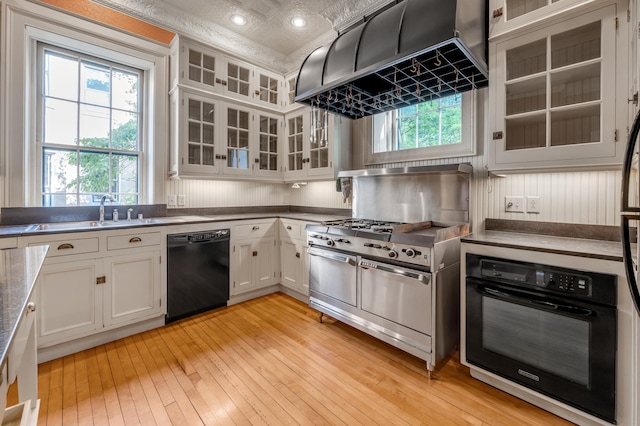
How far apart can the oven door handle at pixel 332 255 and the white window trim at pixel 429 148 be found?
117cm

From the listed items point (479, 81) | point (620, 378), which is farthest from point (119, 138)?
point (620, 378)

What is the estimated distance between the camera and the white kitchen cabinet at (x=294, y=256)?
322cm

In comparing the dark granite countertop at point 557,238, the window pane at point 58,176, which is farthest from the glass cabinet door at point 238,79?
the dark granite countertop at point 557,238

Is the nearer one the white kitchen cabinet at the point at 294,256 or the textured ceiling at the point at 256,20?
the textured ceiling at the point at 256,20

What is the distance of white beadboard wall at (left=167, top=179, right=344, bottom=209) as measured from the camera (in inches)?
136

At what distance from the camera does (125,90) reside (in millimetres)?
3182

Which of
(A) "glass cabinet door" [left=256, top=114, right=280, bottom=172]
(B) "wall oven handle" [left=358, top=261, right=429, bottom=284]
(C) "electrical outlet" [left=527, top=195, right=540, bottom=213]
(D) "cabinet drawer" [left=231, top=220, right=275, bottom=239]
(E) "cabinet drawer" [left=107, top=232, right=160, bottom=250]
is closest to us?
(B) "wall oven handle" [left=358, top=261, right=429, bottom=284]

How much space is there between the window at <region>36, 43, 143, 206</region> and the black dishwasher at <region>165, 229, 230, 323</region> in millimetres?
956

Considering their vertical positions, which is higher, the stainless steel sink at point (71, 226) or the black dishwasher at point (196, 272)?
the stainless steel sink at point (71, 226)

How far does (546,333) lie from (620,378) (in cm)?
31

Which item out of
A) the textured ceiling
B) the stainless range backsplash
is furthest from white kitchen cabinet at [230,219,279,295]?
the textured ceiling

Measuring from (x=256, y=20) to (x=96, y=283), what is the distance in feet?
10.2

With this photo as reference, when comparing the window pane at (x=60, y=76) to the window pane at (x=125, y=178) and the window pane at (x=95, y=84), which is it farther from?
the window pane at (x=125, y=178)

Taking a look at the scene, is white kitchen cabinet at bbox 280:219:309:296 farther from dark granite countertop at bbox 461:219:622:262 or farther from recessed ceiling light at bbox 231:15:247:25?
recessed ceiling light at bbox 231:15:247:25
